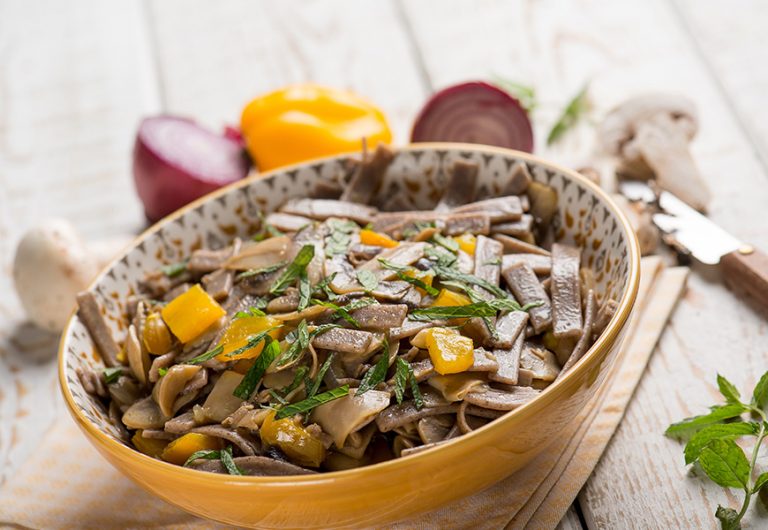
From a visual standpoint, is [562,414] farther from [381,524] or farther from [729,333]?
[729,333]

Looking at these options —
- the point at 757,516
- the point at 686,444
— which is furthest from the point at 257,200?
the point at 757,516

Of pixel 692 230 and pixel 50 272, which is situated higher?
pixel 692 230

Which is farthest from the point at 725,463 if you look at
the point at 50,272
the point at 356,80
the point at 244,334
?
the point at 356,80

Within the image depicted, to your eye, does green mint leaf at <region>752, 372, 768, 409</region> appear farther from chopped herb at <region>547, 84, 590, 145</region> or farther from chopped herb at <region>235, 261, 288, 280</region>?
chopped herb at <region>547, 84, 590, 145</region>

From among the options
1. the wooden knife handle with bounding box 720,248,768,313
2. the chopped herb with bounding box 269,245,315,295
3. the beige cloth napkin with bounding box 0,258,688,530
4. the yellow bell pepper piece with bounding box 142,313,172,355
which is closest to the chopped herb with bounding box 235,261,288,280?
the chopped herb with bounding box 269,245,315,295

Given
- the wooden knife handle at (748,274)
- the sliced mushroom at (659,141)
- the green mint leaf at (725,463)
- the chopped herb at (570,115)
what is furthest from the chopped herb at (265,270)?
the chopped herb at (570,115)

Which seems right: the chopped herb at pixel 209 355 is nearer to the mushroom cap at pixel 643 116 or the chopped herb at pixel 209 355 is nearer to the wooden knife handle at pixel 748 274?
the wooden knife handle at pixel 748 274

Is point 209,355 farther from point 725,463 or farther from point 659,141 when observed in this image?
point 659,141
